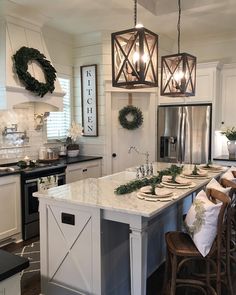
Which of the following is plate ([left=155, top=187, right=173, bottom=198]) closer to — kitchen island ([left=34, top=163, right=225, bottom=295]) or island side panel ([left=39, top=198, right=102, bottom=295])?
kitchen island ([left=34, top=163, right=225, bottom=295])

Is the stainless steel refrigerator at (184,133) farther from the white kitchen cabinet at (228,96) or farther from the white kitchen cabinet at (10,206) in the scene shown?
the white kitchen cabinet at (10,206)

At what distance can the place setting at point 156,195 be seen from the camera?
2.42 m

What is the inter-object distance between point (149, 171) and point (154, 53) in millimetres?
1339

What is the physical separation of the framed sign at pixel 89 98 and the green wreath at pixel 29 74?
1081mm

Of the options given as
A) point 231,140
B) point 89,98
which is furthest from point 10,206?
point 231,140

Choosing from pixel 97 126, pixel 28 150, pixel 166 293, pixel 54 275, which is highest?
pixel 97 126

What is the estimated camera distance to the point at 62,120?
18.7ft

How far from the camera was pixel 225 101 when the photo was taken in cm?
560

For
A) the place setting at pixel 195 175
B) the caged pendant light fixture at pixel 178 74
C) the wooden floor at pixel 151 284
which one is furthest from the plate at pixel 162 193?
the caged pendant light fixture at pixel 178 74

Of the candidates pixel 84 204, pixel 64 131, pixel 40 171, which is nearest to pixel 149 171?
pixel 84 204

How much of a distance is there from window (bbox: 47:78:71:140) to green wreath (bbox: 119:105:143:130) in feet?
3.34

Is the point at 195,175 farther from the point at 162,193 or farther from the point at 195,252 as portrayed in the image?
the point at 195,252

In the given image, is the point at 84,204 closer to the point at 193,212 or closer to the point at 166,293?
the point at 193,212

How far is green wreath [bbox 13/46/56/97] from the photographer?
414cm
